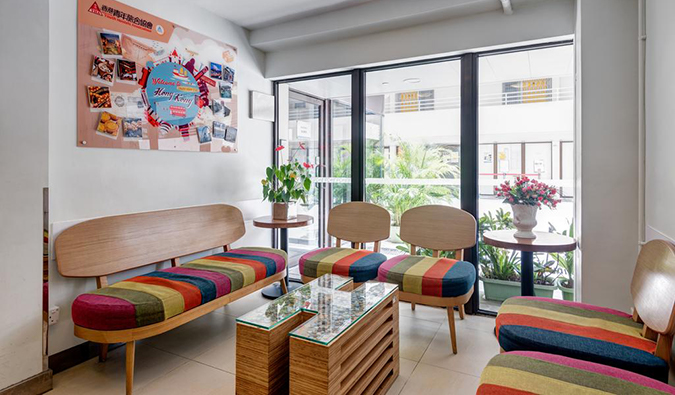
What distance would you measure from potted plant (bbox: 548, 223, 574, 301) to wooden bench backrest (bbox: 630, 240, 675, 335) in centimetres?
125

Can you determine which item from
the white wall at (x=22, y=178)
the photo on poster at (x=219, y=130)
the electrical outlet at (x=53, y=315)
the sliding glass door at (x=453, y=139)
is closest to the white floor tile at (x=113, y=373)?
the white wall at (x=22, y=178)

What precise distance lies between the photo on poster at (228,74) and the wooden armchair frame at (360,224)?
1.64 meters

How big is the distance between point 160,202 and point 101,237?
591 mm

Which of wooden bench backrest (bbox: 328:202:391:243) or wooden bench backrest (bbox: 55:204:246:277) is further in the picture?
wooden bench backrest (bbox: 328:202:391:243)

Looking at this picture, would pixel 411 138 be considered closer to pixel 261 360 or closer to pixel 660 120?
pixel 660 120

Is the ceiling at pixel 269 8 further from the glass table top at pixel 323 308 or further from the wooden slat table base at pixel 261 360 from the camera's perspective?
the wooden slat table base at pixel 261 360

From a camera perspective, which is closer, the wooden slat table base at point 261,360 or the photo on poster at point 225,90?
the wooden slat table base at point 261,360

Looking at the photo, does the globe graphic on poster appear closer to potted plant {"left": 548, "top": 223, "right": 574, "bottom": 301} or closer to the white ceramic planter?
the white ceramic planter

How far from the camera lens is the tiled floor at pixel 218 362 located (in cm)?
210

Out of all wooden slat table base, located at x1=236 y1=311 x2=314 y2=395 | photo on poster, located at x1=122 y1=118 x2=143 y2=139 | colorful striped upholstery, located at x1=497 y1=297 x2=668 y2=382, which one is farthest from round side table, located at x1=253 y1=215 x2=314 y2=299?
colorful striped upholstery, located at x1=497 y1=297 x2=668 y2=382

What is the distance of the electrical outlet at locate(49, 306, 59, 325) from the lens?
224 cm

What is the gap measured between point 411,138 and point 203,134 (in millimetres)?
1956

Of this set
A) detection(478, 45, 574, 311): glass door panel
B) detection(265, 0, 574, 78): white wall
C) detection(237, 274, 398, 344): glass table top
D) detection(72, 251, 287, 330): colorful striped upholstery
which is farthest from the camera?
detection(478, 45, 574, 311): glass door panel

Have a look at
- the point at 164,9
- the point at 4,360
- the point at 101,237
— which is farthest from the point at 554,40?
the point at 4,360
